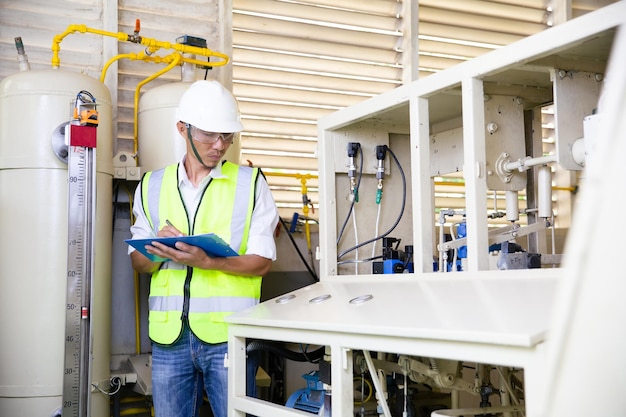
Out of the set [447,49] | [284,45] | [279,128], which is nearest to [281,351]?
[279,128]

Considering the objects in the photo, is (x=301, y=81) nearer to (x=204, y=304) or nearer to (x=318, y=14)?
(x=318, y=14)

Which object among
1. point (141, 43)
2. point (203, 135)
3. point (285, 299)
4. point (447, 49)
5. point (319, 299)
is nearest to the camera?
point (319, 299)

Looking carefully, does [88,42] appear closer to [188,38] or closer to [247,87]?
[188,38]

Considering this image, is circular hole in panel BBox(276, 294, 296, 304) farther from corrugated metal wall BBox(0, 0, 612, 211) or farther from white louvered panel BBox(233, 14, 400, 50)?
white louvered panel BBox(233, 14, 400, 50)

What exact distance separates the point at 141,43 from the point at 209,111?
2.71 ft

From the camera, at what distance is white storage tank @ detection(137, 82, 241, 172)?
3.14m

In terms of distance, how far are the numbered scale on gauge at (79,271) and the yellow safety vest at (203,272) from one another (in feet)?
0.68

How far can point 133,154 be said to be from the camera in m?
3.17

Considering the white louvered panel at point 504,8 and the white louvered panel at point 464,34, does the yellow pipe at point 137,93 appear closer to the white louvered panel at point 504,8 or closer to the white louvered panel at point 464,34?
the white louvered panel at point 464,34

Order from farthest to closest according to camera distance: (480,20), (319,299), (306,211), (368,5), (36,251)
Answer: (480,20) → (368,5) → (306,211) → (36,251) → (319,299)

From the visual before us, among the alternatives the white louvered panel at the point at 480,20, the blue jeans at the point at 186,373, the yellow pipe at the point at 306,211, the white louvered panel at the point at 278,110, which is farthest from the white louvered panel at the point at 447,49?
the blue jeans at the point at 186,373

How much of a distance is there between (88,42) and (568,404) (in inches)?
119

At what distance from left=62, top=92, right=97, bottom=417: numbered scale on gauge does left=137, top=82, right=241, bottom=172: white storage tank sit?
1.54 ft

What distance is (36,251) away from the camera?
109 inches
